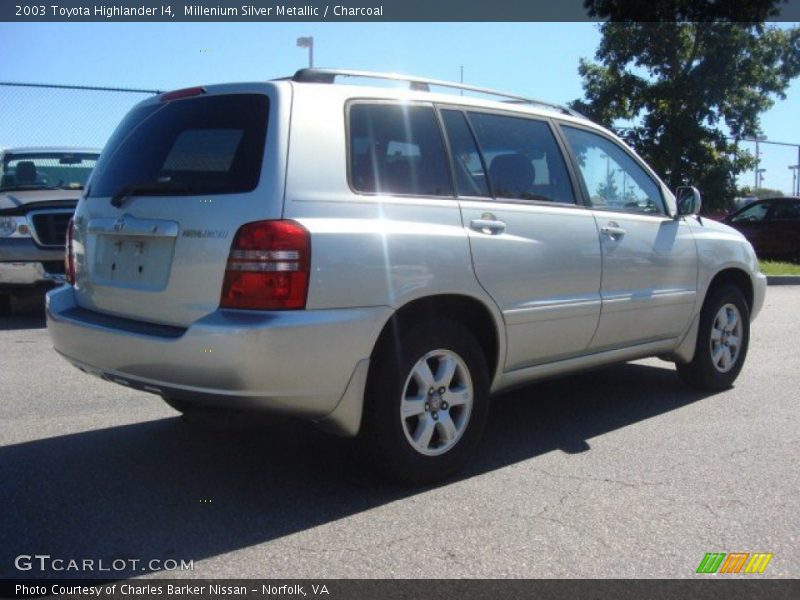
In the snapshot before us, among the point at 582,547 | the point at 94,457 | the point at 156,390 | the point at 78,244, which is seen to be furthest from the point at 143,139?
the point at 582,547

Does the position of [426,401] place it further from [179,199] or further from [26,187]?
[26,187]

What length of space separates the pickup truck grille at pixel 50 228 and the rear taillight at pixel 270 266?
573cm

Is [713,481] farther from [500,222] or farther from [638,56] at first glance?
[638,56]

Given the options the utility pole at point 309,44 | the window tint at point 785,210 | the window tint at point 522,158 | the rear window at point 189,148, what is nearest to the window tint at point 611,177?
the window tint at point 522,158

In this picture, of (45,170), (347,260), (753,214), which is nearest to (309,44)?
(45,170)

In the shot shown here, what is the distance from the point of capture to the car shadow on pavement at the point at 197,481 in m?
3.29

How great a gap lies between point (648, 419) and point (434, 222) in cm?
219

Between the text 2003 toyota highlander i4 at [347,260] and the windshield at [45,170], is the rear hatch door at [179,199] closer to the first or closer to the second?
the text 2003 toyota highlander i4 at [347,260]

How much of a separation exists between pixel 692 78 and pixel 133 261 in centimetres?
1788

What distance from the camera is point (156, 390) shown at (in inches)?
140

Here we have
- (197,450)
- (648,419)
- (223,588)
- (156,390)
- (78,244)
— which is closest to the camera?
(223,588)

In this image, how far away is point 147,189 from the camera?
3.78m

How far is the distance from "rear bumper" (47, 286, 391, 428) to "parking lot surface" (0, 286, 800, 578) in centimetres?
31

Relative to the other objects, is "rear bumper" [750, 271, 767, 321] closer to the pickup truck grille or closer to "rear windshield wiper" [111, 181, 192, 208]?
"rear windshield wiper" [111, 181, 192, 208]
